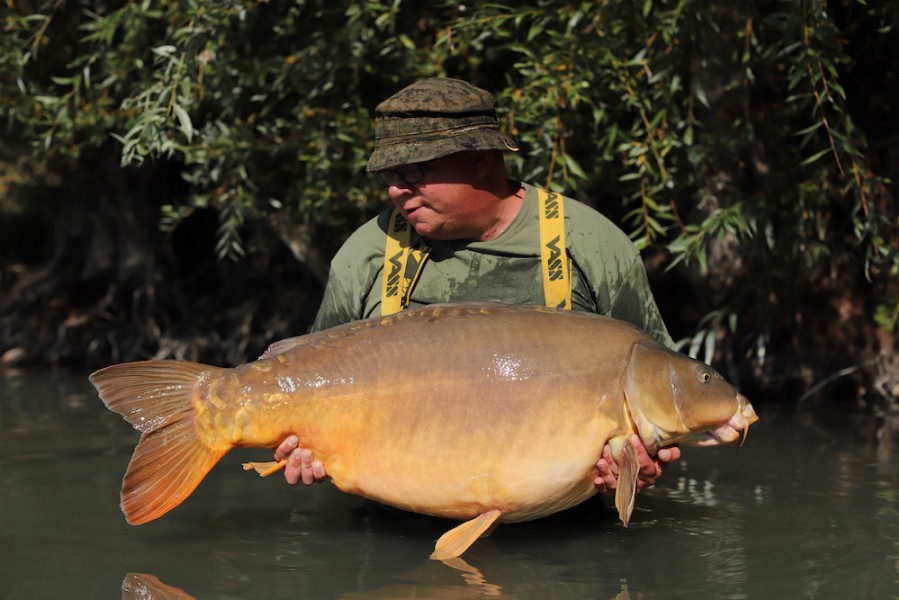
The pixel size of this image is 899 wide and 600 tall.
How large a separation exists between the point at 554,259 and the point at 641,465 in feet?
2.55

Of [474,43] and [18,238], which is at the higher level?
[474,43]

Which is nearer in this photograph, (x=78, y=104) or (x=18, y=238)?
(x=78, y=104)

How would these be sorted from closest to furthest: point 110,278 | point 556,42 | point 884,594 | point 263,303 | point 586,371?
point 884,594 → point 586,371 → point 556,42 → point 263,303 → point 110,278

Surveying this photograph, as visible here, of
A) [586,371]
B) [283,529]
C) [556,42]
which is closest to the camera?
[586,371]

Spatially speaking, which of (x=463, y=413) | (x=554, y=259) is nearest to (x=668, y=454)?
(x=463, y=413)

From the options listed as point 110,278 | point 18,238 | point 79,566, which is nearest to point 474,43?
point 79,566

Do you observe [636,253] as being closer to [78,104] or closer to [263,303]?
[78,104]

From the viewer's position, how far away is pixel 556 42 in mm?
5426

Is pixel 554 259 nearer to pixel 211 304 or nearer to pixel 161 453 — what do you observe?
pixel 161 453

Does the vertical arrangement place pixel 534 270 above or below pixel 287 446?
above

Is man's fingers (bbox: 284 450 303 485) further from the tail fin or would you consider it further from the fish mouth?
the fish mouth

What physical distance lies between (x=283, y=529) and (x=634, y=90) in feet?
9.07

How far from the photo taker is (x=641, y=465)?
3.43 metres

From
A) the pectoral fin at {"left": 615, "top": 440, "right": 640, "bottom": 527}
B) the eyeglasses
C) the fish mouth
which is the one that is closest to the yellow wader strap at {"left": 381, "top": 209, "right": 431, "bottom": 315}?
the eyeglasses
